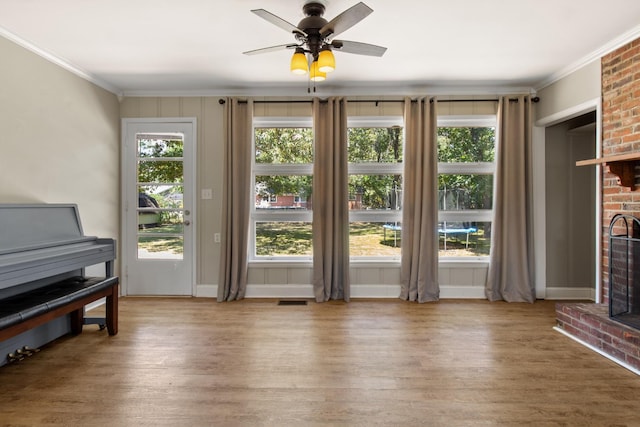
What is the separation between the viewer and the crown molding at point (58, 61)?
2.67m

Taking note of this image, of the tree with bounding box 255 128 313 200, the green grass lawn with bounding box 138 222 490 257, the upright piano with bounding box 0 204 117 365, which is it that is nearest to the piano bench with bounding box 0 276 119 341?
the upright piano with bounding box 0 204 117 365

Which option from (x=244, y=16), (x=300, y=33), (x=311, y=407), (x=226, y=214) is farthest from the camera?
(x=226, y=214)

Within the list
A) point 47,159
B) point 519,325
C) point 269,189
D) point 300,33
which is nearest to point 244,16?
point 300,33

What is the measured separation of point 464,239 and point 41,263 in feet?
13.5

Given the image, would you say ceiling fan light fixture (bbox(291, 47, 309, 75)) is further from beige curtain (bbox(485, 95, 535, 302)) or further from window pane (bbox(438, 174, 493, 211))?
beige curtain (bbox(485, 95, 535, 302))

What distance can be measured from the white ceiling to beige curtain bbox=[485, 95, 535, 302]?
406mm

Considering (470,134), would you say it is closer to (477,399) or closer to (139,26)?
(477,399)

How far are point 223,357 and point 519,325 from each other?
8.73 feet

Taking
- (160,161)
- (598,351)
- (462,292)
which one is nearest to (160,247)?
(160,161)

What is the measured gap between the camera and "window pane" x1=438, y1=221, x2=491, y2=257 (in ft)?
13.3

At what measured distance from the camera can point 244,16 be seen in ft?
7.98

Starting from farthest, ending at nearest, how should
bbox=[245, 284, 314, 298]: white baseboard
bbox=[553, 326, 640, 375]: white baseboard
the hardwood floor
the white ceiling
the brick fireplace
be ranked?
bbox=[245, 284, 314, 298]: white baseboard, the brick fireplace, the white ceiling, bbox=[553, 326, 640, 375]: white baseboard, the hardwood floor

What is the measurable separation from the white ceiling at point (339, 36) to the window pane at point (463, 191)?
1094 millimetres

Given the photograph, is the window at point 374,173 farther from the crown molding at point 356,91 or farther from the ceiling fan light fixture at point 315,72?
the ceiling fan light fixture at point 315,72
